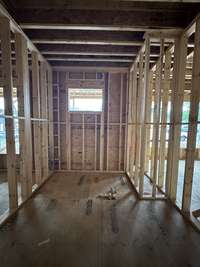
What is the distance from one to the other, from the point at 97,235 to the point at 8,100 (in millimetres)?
2395

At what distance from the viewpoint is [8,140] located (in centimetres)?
242

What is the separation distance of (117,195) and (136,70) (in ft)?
10.4

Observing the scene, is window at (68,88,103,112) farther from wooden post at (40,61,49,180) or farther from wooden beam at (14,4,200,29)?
wooden beam at (14,4,200,29)

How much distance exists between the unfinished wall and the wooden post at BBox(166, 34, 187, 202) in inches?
82.2

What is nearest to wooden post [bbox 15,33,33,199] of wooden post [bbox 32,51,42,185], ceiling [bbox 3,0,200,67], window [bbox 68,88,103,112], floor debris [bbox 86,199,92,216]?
ceiling [bbox 3,0,200,67]

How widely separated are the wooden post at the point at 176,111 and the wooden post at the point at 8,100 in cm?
289

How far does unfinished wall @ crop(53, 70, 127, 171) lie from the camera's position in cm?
490

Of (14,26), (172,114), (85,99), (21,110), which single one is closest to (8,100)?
(21,110)

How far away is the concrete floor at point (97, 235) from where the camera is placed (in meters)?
1.69

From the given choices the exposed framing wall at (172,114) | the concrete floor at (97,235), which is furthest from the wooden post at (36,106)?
the exposed framing wall at (172,114)

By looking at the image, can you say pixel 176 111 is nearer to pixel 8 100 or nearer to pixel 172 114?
pixel 172 114

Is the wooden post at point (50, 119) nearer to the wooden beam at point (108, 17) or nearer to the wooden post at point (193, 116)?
the wooden beam at point (108, 17)

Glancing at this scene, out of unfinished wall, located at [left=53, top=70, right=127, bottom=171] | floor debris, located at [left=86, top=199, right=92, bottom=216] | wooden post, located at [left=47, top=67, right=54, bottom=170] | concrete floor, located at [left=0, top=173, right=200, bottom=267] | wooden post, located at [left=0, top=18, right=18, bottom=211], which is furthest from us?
unfinished wall, located at [left=53, top=70, right=127, bottom=171]

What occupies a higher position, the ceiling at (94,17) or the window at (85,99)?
the ceiling at (94,17)
